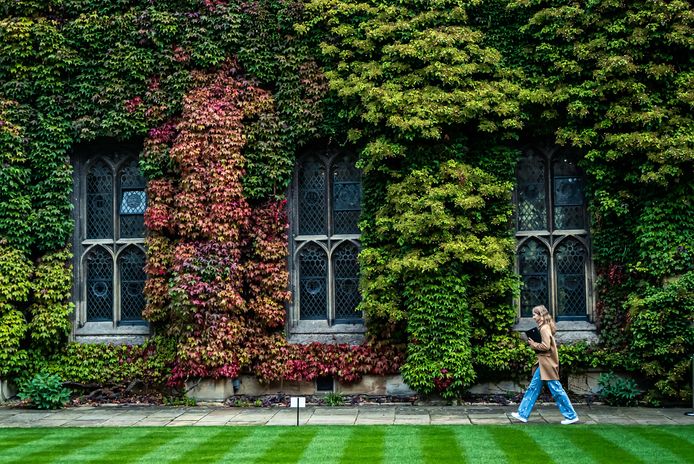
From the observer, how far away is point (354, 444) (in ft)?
32.9

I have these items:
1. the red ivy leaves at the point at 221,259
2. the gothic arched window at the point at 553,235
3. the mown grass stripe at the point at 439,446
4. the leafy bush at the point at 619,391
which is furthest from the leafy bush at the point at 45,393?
the leafy bush at the point at 619,391

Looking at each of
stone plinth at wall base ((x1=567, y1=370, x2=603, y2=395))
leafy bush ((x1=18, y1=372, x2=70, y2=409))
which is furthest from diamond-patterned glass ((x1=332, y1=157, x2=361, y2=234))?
leafy bush ((x1=18, y1=372, x2=70, y2=409))

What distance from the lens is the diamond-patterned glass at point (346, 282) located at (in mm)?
14969

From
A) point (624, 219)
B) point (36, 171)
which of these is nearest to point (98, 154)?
point (36, 171)

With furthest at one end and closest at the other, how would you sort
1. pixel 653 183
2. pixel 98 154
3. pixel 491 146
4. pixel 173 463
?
pixel 98 154, pixel 491 146, pixel 653 183, pixel 173 463

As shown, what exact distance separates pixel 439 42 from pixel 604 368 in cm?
607

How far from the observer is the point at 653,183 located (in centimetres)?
1342

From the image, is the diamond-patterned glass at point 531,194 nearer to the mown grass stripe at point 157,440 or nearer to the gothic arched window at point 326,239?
the gothic arched window at point 326,239

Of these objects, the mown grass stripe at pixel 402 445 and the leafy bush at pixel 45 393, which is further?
the leafy bush at pixel 45 393

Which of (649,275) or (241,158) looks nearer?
(649,275)

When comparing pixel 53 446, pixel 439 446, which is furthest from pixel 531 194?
pixel 53 446

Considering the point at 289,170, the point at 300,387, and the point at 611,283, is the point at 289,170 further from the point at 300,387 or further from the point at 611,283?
the point at 611,283

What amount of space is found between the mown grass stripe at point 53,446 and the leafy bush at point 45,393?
2.55 metres

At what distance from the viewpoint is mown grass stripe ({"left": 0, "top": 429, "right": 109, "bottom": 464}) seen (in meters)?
9.57
